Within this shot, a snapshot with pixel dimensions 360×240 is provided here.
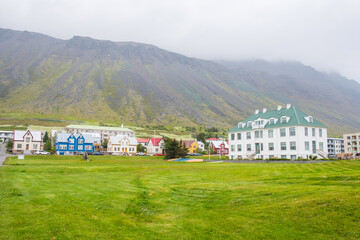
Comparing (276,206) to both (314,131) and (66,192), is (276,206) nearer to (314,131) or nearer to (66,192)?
(66,192)

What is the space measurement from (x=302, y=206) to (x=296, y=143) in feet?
181

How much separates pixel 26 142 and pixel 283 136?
97.2 metres

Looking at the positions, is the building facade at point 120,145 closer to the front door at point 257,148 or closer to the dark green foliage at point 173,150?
the dark green foliage at point 173,150

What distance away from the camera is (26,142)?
109188mm

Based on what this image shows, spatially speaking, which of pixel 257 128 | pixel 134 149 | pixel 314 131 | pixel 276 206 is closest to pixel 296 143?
pixel 314 131

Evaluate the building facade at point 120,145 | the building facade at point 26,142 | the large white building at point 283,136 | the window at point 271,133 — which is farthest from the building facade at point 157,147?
the window at point 271,133

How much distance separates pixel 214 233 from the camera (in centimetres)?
1150

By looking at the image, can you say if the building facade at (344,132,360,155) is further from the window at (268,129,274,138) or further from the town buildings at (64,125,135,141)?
the town buildings at (64,125,135,141)

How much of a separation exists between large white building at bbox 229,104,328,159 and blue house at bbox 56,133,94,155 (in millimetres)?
65909

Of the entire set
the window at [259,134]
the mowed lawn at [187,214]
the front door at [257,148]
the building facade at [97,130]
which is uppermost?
the building facade at [97,130]

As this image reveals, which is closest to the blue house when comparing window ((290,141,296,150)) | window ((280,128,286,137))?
window ((280,128,286,137))

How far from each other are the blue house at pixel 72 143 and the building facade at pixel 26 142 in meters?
11.6

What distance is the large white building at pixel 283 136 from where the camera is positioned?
63531mm

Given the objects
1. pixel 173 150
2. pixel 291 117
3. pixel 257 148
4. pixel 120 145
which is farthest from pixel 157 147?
pixel 291 117
